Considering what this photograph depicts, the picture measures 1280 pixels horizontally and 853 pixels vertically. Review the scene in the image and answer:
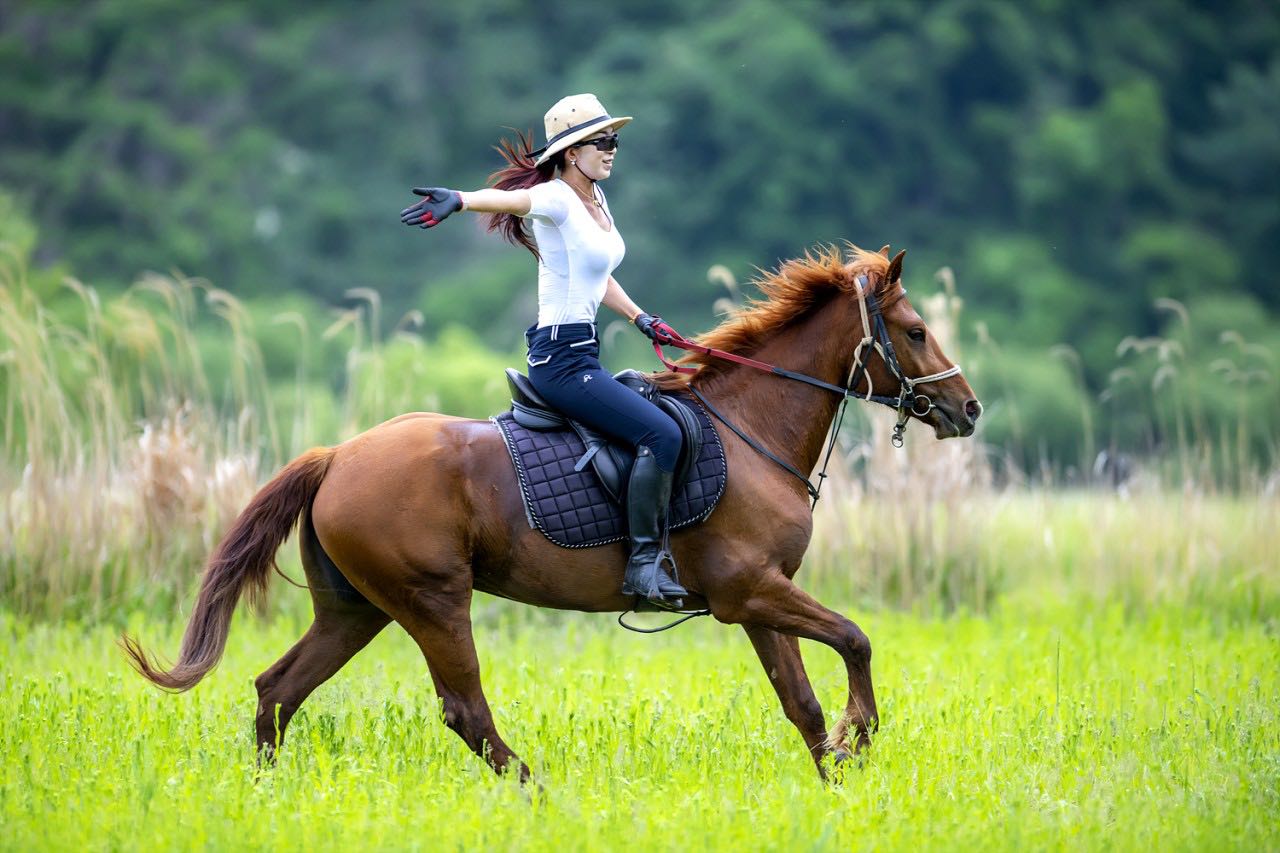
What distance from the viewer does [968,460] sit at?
37.2 ft

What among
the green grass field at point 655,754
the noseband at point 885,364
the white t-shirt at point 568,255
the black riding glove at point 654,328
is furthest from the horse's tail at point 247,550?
the noseband at point 885,364

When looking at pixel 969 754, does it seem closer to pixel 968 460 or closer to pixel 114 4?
pixel 968 460

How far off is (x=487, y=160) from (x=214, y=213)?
5.53 meters

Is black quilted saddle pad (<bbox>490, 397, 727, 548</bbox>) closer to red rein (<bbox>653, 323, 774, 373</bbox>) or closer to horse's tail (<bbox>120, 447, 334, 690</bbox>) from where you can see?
red rein (<bbox>653, 323, 774, 373</bbox>)

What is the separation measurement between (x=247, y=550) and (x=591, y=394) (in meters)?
1.72

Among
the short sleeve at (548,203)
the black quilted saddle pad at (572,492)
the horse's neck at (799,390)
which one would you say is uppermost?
the short sleeve at (548,203)

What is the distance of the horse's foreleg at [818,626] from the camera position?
258 inches

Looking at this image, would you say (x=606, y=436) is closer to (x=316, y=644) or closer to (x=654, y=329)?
(x=654, y=329)

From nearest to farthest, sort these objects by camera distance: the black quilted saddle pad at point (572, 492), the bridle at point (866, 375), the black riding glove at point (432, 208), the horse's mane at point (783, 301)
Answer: the black riding glove at point (432, 208), the black quilted saddle pad at point (572, 492), the bridle at point (866, 375), the horse's mane at point (783, 301)

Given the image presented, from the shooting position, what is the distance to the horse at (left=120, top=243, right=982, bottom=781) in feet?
21.4

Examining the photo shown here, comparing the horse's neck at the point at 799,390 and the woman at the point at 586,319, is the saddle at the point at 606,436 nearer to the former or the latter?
the woman at the point at 586,319

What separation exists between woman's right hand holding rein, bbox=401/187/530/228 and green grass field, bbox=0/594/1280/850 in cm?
225

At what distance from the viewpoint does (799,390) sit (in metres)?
7.05

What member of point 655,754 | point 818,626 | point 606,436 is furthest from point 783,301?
point 655,754
